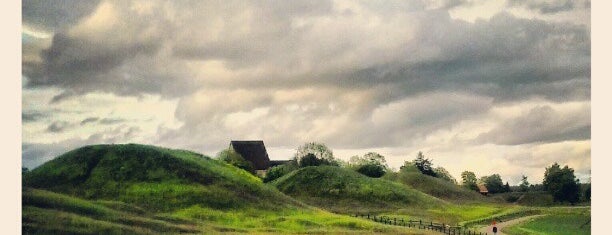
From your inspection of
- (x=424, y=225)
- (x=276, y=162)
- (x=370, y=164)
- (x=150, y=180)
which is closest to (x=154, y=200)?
(x=150, y=180)

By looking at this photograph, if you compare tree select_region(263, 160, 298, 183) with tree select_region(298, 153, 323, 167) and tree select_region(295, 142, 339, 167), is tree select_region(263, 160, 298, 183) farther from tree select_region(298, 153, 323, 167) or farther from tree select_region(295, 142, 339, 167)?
tree select_region(295, 142, 339, 167)

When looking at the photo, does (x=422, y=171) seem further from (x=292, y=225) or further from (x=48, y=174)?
(x=48, y=174)

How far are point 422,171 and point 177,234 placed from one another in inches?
548

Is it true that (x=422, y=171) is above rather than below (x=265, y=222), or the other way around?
above

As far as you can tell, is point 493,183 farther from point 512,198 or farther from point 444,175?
point 444,175

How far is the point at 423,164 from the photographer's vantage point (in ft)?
140

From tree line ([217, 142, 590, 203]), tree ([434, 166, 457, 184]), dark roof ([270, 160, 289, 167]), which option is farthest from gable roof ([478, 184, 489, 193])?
dark roof ([270, 160, 289, 167])

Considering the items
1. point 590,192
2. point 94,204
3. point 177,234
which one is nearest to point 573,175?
point 590,192

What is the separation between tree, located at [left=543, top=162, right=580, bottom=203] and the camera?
138 feet

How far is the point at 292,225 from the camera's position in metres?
40.6

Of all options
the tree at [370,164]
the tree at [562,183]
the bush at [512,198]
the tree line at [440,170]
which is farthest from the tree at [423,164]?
the tree at [562,183]

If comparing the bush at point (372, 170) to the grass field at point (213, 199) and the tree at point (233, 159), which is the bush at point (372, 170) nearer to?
the grass field at point (213, 199)

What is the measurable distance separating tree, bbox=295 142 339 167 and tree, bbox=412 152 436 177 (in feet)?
15.5

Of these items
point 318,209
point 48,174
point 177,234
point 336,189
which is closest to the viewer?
point 177,234
